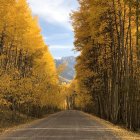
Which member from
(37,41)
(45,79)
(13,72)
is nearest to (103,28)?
(13,72)

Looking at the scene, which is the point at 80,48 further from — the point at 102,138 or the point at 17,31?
the point at 102,138

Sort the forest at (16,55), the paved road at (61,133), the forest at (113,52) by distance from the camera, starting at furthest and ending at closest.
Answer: the forest at (113,52)
the forest at (16,55)
the paved road at (61,133)

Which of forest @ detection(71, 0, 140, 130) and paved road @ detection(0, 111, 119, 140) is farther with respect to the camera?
forest @ detection(71, 0, 140, 130)

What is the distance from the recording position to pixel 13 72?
86.1 ft

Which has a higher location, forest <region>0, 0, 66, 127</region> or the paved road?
forest <region>0, 0, 66, 127</region>

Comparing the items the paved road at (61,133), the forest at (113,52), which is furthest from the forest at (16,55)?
the forest at (113,52)

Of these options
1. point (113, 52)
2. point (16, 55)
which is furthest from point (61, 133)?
point (16, 55)

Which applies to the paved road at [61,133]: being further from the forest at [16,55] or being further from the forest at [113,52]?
the forest at [113,52]

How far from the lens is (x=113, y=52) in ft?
98.4

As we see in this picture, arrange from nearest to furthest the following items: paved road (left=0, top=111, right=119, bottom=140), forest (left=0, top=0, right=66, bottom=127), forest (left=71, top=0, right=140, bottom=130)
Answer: paved road (left=0, top=111, right=119, bottom=140), forest (left=0, top=0, right=66, bottom=127), forest (left=71, top=0, right=140, bottom=130)

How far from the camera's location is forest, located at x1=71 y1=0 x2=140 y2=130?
2527 centimetres

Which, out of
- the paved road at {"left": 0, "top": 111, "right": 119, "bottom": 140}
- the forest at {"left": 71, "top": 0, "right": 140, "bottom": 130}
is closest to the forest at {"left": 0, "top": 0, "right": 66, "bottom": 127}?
the paved road at {"left": 0, "top": 111, "right": 119, "bottom": 140}

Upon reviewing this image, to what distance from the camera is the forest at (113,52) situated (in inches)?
995

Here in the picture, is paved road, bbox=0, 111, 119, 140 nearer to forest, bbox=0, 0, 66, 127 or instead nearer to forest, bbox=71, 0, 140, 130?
forest, bbox=0, 0, 66, 127
